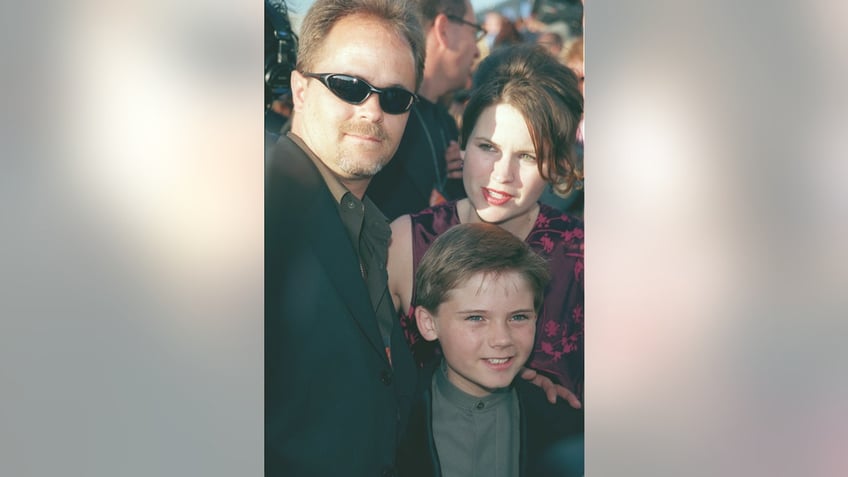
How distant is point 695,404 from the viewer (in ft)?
12.2

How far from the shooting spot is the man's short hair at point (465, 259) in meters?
3.48

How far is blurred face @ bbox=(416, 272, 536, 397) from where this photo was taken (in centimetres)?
348

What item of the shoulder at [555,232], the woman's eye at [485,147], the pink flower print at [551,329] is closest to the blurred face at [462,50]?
the woman's eye at [485,147]

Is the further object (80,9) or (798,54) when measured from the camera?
(798,54)

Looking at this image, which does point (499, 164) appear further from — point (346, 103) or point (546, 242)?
point (346, 103)

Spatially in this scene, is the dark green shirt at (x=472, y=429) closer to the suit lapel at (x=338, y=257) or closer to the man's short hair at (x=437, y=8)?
the suit lapel at (x=338, y=257)

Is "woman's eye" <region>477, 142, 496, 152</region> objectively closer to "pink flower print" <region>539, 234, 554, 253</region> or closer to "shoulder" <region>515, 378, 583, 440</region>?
"pink flower print" <region>539, 234, 554, 253</region>

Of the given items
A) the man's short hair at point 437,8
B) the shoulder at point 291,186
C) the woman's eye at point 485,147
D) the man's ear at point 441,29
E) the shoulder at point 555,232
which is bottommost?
the shoulder at point 555,232

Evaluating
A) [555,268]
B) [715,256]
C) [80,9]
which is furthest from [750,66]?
[80,9]

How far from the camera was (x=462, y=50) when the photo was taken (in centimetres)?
345

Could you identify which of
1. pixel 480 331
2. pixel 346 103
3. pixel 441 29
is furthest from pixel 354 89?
pixel 480 331

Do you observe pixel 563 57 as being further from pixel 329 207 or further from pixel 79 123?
pixel 79 123

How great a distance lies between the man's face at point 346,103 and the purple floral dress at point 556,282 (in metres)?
0.38

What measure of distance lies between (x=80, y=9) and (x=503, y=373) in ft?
7.23
